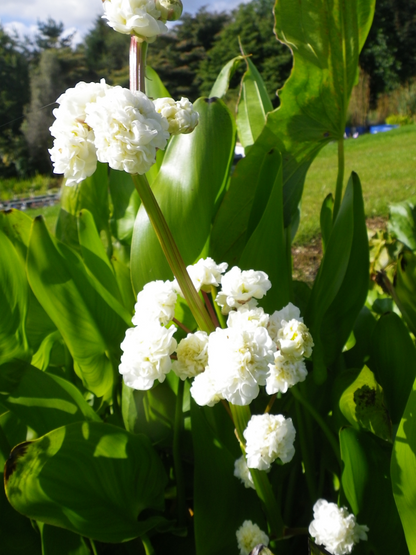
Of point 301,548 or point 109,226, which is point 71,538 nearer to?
point 301,548

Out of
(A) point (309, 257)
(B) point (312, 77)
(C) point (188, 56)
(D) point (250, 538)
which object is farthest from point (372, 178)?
(C) point (188, 56)

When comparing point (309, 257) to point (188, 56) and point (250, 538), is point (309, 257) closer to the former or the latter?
point (250, 538)

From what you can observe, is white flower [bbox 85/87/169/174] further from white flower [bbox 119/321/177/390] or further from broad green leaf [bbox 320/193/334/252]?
broad green leaf [bbox 320/193/334/252]

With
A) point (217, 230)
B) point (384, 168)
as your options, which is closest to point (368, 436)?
point (217, 230)

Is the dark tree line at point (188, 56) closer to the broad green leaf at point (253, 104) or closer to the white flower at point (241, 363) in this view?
the broad green leaf at point (253, 104)

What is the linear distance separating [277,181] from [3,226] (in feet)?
1.61

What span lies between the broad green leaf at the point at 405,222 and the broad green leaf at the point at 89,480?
3.23 ft

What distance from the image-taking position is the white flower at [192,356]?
1.45 ft

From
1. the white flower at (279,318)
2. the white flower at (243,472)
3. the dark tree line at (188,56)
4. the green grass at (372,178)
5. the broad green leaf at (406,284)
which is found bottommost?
the green grass at (372,178)

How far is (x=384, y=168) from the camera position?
16.6 ft

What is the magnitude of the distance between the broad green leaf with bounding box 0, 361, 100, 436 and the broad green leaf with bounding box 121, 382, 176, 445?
0.09 meters

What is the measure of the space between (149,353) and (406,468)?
10.9 inches

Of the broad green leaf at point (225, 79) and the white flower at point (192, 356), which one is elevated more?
the broad green leaf at point (225, 79)

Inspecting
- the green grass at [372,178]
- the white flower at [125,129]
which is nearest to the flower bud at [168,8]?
the white flower at [125,129]
